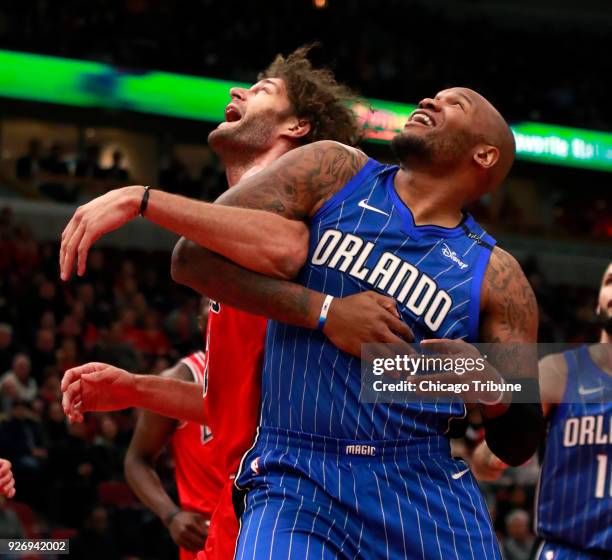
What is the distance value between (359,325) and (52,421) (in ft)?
22.7

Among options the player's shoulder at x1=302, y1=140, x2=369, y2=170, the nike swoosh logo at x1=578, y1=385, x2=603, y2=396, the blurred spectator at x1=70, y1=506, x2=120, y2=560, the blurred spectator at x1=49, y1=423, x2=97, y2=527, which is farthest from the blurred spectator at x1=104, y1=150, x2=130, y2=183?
the player's shoulder at x1=302, y1=140, x2=369, y2=170

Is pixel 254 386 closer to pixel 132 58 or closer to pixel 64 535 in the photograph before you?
pixel 64 535

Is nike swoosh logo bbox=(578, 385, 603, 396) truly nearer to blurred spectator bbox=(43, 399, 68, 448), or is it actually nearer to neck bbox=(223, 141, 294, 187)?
neck bbox=(223, 141, 294, 187)

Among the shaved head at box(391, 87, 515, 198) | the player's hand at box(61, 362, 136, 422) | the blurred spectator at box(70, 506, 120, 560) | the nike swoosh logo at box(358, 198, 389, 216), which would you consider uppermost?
the shaved head at box(391, 87, 515, 198)

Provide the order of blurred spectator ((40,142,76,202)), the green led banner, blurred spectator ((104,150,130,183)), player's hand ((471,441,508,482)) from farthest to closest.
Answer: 1. blurred spectator ((104,150,130,183))
2. blurred spectator ((40,142,76,202))
3. the green led banner
4. player's hand ((471,441,508,482))

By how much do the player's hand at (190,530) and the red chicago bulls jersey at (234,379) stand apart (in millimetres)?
1015

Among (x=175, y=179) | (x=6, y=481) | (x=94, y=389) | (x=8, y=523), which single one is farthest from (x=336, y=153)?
(x=175, y=179)

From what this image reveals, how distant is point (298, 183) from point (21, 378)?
301 inches

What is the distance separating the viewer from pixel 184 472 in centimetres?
521

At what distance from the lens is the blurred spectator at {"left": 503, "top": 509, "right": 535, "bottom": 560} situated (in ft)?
31.7

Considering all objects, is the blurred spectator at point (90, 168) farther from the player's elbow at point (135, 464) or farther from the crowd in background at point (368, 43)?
the player's elbow at point (135, 464)

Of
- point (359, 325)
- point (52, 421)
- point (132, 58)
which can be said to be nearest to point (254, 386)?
point (359, 325)

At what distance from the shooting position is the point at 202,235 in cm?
315
